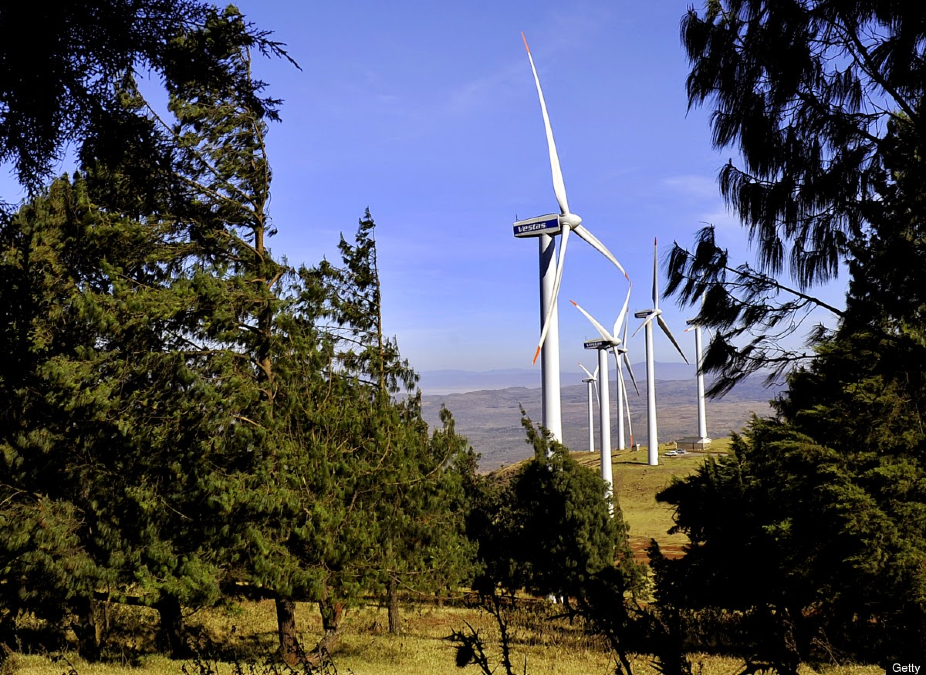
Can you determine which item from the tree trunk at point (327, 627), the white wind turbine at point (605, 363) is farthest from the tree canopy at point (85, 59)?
the white wind turbine at point (605, 363)

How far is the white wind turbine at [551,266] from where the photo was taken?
4372 cm

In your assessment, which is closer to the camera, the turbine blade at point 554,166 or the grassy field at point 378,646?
the grassy field at point 378,646

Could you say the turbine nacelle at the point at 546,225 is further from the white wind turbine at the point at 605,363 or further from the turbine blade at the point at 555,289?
the white wind turbine at the point at 605,363

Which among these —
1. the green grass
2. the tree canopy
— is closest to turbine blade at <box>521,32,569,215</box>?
the green grass

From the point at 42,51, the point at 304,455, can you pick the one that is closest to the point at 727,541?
the point at 304,455

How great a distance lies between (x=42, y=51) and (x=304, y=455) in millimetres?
11374

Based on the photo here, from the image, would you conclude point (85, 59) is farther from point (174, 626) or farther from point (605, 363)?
point (605, 363)

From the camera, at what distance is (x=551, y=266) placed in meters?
46.2

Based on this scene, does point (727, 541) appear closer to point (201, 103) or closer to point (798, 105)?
point (798, 105)

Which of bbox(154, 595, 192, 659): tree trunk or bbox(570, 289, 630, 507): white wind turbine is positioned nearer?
bbox(154, 595, 192, 659): tree trunk

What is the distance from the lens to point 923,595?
15836 mm

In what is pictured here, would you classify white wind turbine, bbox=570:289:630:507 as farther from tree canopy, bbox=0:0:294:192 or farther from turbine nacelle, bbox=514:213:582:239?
tree canopy, bbox=0:0:294:192

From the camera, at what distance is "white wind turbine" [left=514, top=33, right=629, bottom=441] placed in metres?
43.7

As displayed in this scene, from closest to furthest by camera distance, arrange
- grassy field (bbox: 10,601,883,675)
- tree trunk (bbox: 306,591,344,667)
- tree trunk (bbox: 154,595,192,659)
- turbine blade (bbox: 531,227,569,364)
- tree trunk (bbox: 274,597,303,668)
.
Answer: grassy field (bbox: 10,601,883,675) → tree trunk (bbox: 306,591,344,667) → tree trunk (bbox: 274,597,303,668) → tree trunk (bbox: 154,595,192,659) → turbine blade (bbox: 531,227,569,364)
